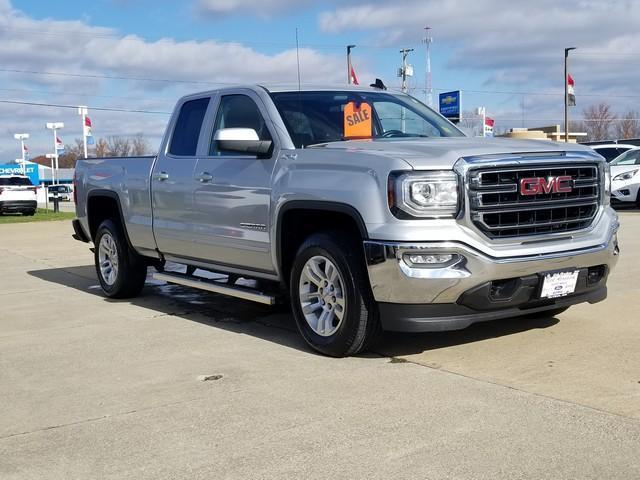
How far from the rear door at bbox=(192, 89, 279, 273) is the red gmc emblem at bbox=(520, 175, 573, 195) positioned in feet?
6.33

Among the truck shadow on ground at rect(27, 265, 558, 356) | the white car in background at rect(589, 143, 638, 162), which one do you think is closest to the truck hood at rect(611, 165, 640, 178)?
the white car in background at rect(589, 143, 638, 162)

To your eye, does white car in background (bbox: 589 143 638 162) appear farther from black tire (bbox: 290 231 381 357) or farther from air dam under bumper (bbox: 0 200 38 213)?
black tire (bbox: 290 231 381 357)

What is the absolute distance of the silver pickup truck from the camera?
16.4ft

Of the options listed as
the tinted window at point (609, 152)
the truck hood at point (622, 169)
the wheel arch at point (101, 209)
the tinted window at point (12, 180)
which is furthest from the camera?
the tinted window at point (12, 180)

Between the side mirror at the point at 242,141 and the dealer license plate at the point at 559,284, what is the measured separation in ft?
7.58

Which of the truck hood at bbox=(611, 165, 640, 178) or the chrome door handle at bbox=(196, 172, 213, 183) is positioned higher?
the chrome door handle at bbox=(196, 172, 213, 183)

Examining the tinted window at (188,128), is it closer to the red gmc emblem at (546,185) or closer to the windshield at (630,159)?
the red gmc emblem at (546,185)

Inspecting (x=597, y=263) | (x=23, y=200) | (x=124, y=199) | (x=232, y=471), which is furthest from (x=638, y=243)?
(x=23, y=200)

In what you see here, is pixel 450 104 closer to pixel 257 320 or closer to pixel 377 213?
pixel 257 320

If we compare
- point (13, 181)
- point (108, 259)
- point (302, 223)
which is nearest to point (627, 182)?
point (108, 259)

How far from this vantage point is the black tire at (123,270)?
8.41 meters

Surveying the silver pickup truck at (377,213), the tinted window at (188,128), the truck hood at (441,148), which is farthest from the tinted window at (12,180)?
the truck hood at (441,148)

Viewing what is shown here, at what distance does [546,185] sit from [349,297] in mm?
1516

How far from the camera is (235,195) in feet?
21.1
